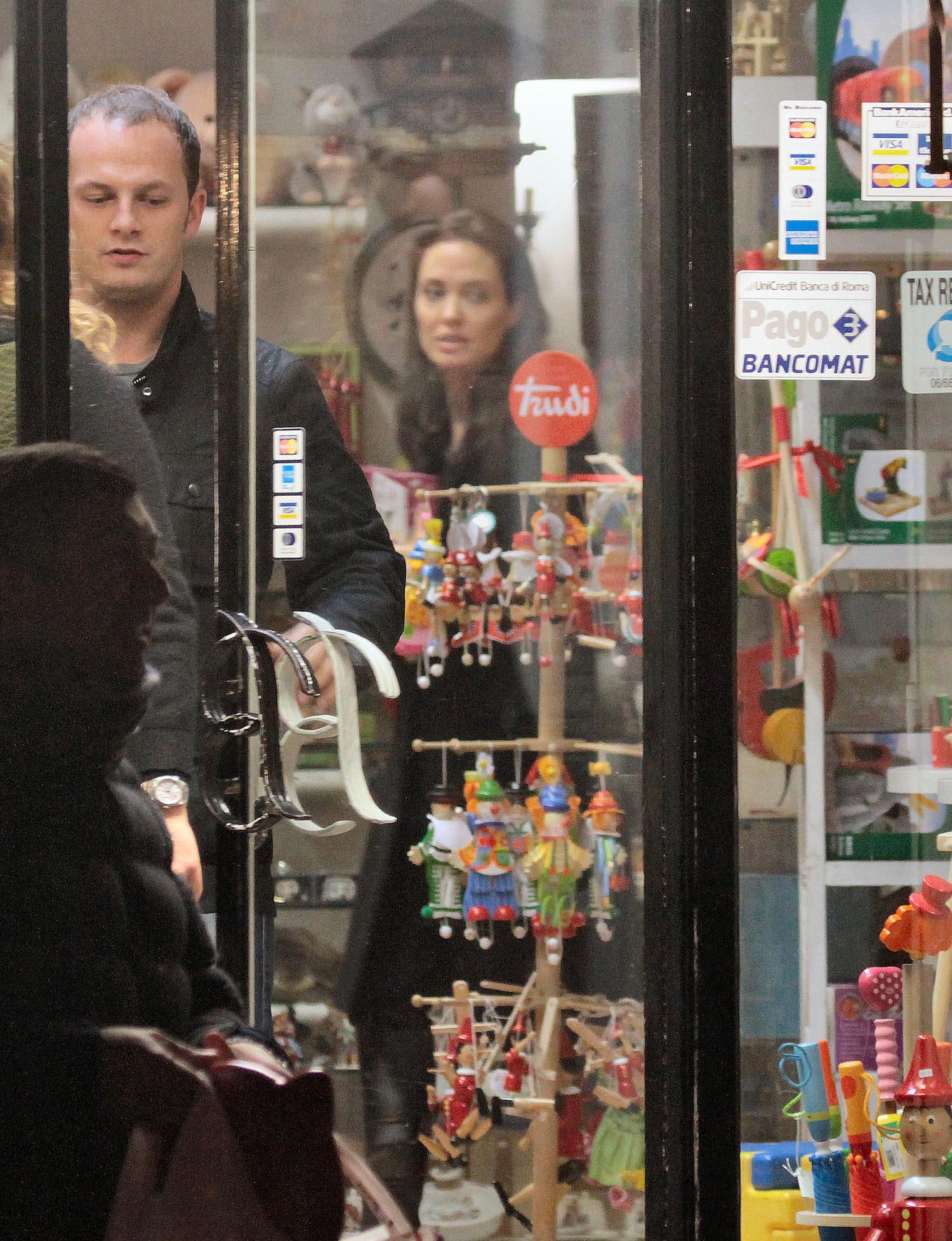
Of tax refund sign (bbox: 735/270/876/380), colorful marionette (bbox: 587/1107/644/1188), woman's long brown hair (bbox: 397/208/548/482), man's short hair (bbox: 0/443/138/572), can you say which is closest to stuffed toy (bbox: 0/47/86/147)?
man's short hair (bbox: 0/443/138/572)

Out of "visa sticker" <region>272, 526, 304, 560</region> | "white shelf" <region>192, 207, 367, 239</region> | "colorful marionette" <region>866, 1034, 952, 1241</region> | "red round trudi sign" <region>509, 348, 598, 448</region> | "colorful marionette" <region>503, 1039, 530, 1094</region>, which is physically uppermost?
"white shelf" <region>192, 207, 367, 239</region>

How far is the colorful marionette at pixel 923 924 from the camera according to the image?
71.0 inches

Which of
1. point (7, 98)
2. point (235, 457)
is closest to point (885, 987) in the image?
point (235, 457)

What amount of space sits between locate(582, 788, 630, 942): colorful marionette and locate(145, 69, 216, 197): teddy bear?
2.98 feet

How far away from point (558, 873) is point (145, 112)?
3.54ft

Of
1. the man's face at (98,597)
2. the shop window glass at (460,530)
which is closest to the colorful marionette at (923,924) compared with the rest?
the shop window glass at (460,530)

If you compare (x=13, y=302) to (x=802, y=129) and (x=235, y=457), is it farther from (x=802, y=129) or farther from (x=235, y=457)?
(x=802, y=129)

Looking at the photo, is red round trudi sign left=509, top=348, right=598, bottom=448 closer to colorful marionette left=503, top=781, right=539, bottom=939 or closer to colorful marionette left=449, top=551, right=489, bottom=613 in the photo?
colorful marionette left=449, top=551, right=489, bottom=613

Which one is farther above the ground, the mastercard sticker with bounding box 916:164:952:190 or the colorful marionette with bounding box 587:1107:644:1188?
the mastercard sticker with bounding box 916:164:952:190

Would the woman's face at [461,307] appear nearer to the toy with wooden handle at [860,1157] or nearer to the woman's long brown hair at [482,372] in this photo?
the woman's long brown hair at [482,372]

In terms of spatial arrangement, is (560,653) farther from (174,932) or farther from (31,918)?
(31,918)

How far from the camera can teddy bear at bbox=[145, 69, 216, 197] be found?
70.2 inches

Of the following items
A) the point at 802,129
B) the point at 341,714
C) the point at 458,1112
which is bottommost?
the point at 458,1112

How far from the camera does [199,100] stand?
179cm
